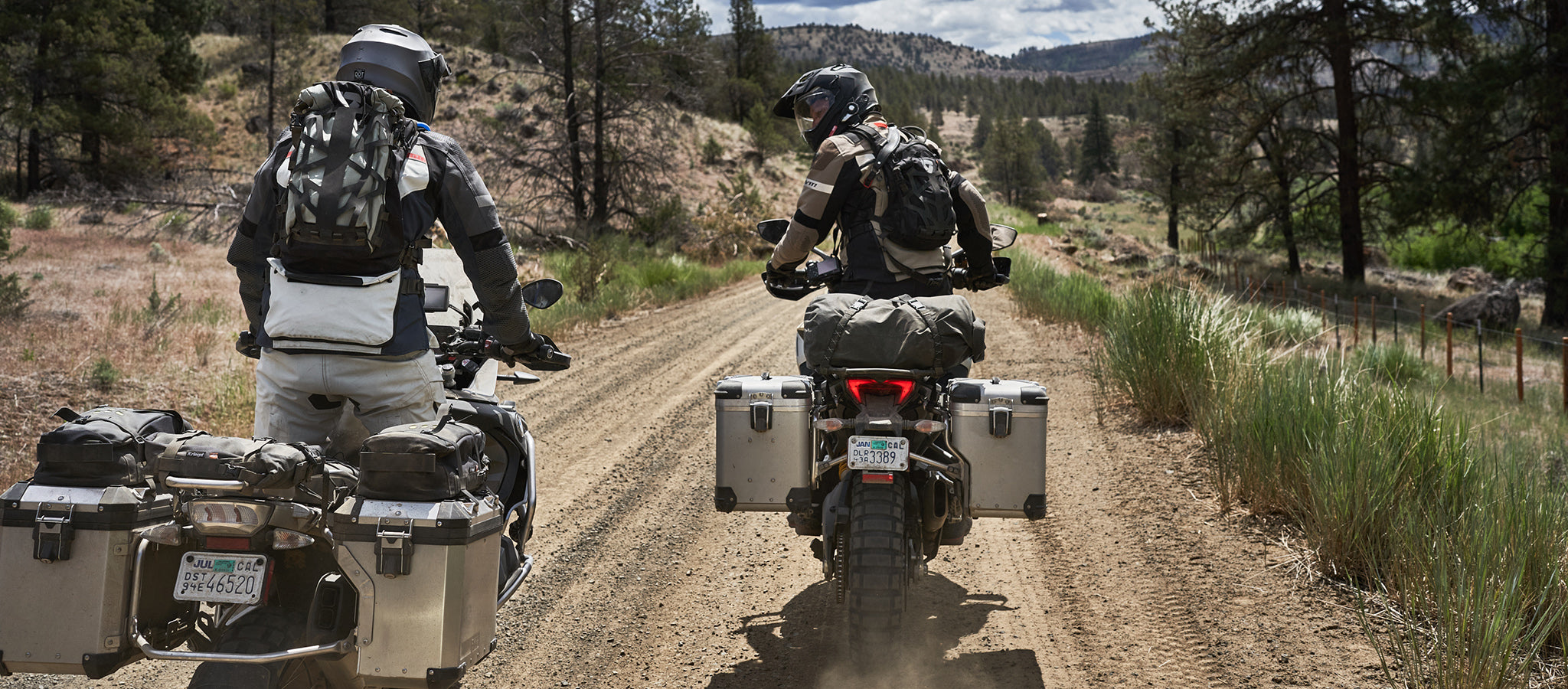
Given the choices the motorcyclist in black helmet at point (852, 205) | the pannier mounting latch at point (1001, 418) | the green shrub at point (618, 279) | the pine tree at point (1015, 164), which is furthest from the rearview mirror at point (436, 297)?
the pine tree at point (1015, 164)

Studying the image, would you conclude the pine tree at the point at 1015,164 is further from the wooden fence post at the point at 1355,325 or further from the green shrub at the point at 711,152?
the wooden fence post at the point at 1355,325

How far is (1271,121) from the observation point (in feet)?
98.6

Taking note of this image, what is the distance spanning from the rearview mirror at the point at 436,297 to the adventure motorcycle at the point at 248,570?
114 cm

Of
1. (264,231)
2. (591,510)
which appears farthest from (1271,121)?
(264,231)

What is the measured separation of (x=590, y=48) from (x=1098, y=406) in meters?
19.1

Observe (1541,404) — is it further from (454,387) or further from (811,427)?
(454,387)

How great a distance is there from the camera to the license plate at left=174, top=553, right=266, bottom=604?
2.50 metres

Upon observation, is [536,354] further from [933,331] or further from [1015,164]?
[1015,164]

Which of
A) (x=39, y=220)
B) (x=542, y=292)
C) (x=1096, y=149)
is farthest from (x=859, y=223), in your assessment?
(x=1096, y=149)

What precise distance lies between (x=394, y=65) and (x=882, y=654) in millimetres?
2489

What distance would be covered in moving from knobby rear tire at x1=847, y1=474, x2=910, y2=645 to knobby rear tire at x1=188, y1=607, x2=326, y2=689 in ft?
5.43

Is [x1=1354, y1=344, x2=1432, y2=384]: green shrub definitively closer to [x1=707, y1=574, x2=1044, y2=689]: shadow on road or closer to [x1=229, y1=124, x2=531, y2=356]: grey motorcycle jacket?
[x1=707, y1=574, x2=1044, y2=689]: shadow on road

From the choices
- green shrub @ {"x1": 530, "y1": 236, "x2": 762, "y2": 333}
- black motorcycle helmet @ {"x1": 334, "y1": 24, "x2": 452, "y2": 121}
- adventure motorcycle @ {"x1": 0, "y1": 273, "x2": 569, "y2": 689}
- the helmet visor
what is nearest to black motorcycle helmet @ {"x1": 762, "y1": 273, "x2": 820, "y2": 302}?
the helmet visor

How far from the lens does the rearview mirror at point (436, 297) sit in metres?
3.67
